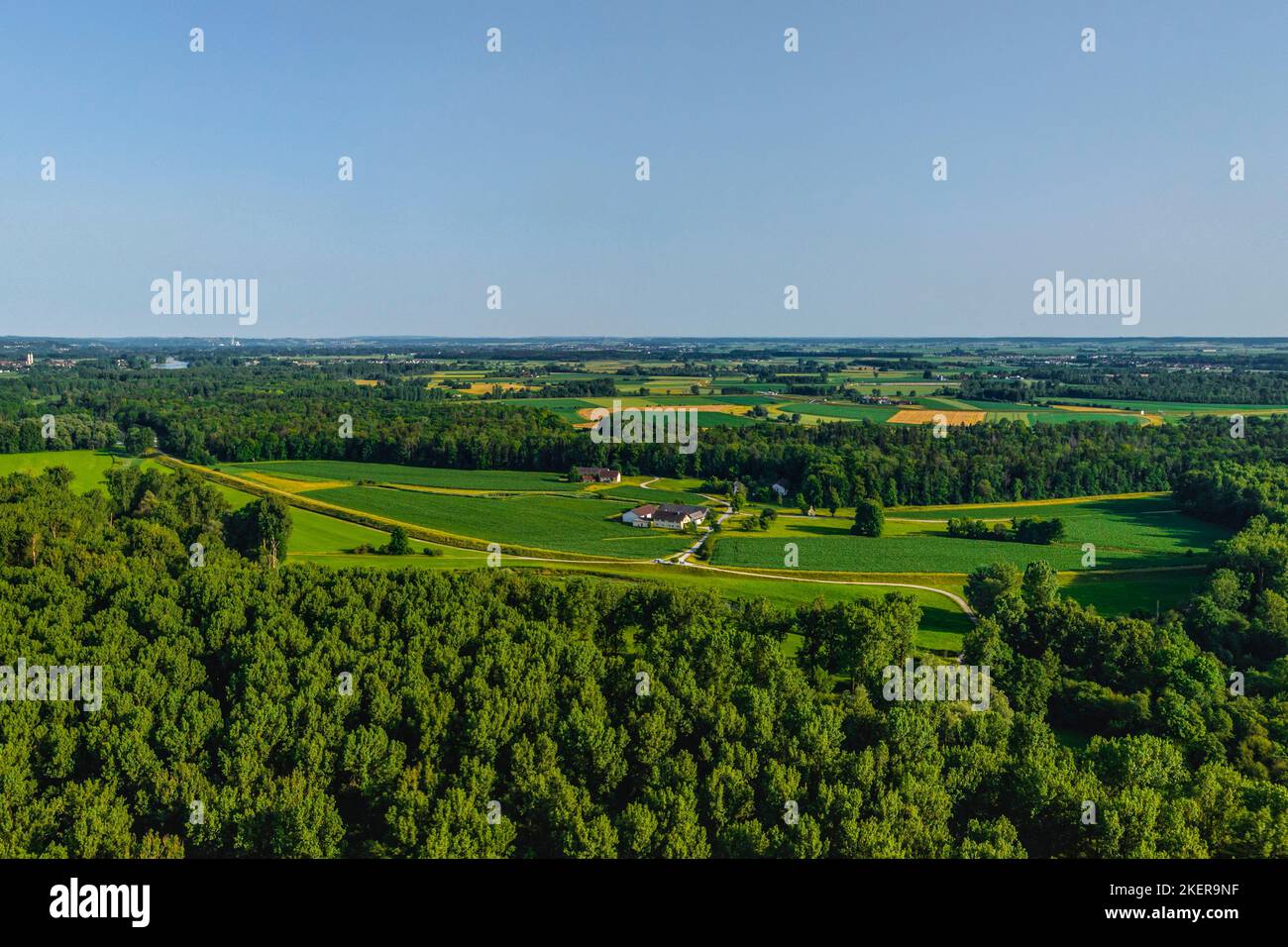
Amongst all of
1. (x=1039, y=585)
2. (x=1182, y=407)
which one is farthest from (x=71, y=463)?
(x=1182, y=407)

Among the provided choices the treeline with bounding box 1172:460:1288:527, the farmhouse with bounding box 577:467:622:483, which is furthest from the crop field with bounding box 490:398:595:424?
the treeline with bounding box 1172:460:1288:527

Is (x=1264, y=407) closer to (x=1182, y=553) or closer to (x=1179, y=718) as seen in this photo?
(x=1182, y=553)

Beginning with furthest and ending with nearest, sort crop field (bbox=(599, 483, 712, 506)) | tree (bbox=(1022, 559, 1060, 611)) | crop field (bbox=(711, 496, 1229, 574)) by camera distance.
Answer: crop field (bbox=(599, 483, 712, 506)), crop field (bbox=(711, 496, 1229, 574)), tree (bbox=(1022, 559, 1060, 611))

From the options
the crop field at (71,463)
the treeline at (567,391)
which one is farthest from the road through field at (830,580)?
the treeline at (567,391)

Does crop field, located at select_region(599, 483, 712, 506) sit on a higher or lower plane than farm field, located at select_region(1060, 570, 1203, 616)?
higher

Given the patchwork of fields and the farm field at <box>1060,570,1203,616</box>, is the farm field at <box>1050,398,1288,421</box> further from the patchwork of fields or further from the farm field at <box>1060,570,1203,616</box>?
the farm field at <box>1060,570,1203,616</box>

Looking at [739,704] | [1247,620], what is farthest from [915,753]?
[1247,620]
